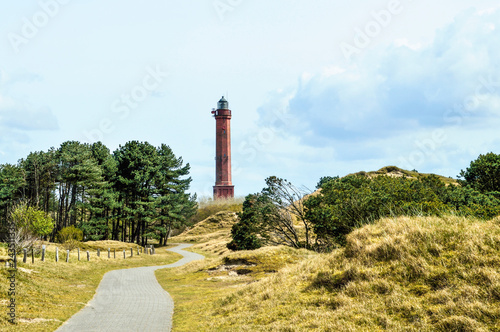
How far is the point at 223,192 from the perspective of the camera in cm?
10106

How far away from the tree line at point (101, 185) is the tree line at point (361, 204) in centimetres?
2382

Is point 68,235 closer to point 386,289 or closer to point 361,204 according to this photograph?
point 361,204

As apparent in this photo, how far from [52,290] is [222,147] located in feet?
252

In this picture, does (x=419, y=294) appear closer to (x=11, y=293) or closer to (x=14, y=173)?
(x=11, y=293)

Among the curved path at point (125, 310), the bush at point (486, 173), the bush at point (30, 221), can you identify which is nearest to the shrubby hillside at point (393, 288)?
the curved path at point (125, 310)

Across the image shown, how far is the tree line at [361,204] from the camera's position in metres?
24.6

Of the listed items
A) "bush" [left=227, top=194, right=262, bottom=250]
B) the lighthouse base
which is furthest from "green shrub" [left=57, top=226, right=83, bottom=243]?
the lighthouse base

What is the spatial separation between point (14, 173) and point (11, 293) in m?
58.8

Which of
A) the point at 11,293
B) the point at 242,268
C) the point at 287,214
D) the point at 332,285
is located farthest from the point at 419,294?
the point at 287,214

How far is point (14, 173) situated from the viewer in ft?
221

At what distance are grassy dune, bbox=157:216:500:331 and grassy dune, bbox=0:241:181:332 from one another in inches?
190

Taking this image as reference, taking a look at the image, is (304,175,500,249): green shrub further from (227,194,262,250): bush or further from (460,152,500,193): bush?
(227,194,262,250): bush

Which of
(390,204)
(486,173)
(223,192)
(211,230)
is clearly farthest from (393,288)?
(223,192)

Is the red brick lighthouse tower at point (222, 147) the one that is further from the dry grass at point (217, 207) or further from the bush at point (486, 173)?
the bush at point (486, 173)
